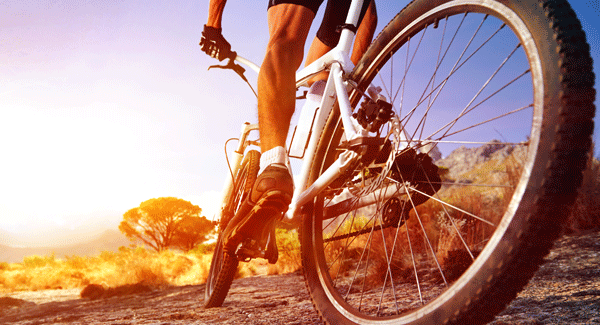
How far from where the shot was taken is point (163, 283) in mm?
6203

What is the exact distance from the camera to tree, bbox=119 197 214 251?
58.1 ft

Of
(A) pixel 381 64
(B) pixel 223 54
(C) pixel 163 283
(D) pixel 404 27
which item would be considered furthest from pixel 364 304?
(C) pixel 163 283

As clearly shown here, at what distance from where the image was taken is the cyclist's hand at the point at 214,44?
6.43ft

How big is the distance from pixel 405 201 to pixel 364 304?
0.60 meters

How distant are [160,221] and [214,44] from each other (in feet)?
60.7

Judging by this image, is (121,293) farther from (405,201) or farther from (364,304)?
(405,201)

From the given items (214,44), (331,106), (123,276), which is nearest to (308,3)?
(331,106)

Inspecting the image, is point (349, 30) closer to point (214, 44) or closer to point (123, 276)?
point (214, 44)

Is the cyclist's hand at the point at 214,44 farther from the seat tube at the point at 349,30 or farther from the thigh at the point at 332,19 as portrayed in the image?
the seat tube at the point at 349,30

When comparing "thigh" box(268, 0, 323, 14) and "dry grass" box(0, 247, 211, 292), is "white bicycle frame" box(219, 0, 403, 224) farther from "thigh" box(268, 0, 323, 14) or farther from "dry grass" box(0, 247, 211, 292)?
"dry grass" box(0, 247, 211, 292)

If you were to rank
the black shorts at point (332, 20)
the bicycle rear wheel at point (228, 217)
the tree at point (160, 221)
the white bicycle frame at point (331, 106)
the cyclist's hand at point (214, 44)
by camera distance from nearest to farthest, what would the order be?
the white bicycle frame at point (331, 106), the bicycle rear wheel at point (228, 217), the black shorts at point (332, 20), the cyclist's hand at point (214, 44), the tree at point (160, 221)

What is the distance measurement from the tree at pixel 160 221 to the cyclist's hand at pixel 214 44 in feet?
56.4

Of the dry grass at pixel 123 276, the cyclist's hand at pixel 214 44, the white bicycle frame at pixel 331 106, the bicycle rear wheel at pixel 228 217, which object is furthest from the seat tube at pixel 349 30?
the dry grass at pixel 123 276

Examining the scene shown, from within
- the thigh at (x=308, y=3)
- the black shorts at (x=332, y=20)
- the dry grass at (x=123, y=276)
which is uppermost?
the black shorts at (x=332, y=20)
